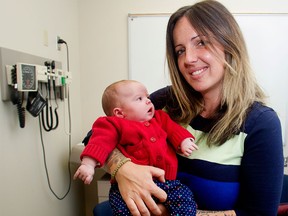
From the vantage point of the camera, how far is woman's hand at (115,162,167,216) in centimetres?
86

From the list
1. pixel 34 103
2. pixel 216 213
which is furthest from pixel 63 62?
pixel 216 213

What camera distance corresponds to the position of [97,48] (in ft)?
7.72

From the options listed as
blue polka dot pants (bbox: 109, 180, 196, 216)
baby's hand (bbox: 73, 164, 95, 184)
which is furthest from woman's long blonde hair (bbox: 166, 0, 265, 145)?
baby's hand (bbox: 73, 164, 95, 184)

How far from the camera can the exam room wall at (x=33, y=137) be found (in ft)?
4.02

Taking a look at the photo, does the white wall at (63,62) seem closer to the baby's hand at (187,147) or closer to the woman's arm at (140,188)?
the woman's arm at (140,188)

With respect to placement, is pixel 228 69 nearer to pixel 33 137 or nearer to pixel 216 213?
pixel 216 213

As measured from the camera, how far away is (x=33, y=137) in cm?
149

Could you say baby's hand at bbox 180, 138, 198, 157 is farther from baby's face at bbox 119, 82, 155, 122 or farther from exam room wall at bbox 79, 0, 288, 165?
exam room wall at bbox 79, 0, 288, 165

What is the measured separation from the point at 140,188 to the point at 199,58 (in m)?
0.60

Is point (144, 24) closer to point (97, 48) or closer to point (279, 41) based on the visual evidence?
point (97, 48)

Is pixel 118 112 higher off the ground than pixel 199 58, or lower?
lower

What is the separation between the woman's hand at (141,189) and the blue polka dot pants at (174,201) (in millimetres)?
31

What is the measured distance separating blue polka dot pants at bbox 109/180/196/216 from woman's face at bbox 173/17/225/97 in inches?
17.6

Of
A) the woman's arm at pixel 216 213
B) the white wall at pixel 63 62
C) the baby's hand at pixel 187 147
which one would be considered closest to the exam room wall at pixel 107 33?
the white wall at pixel 63 62
